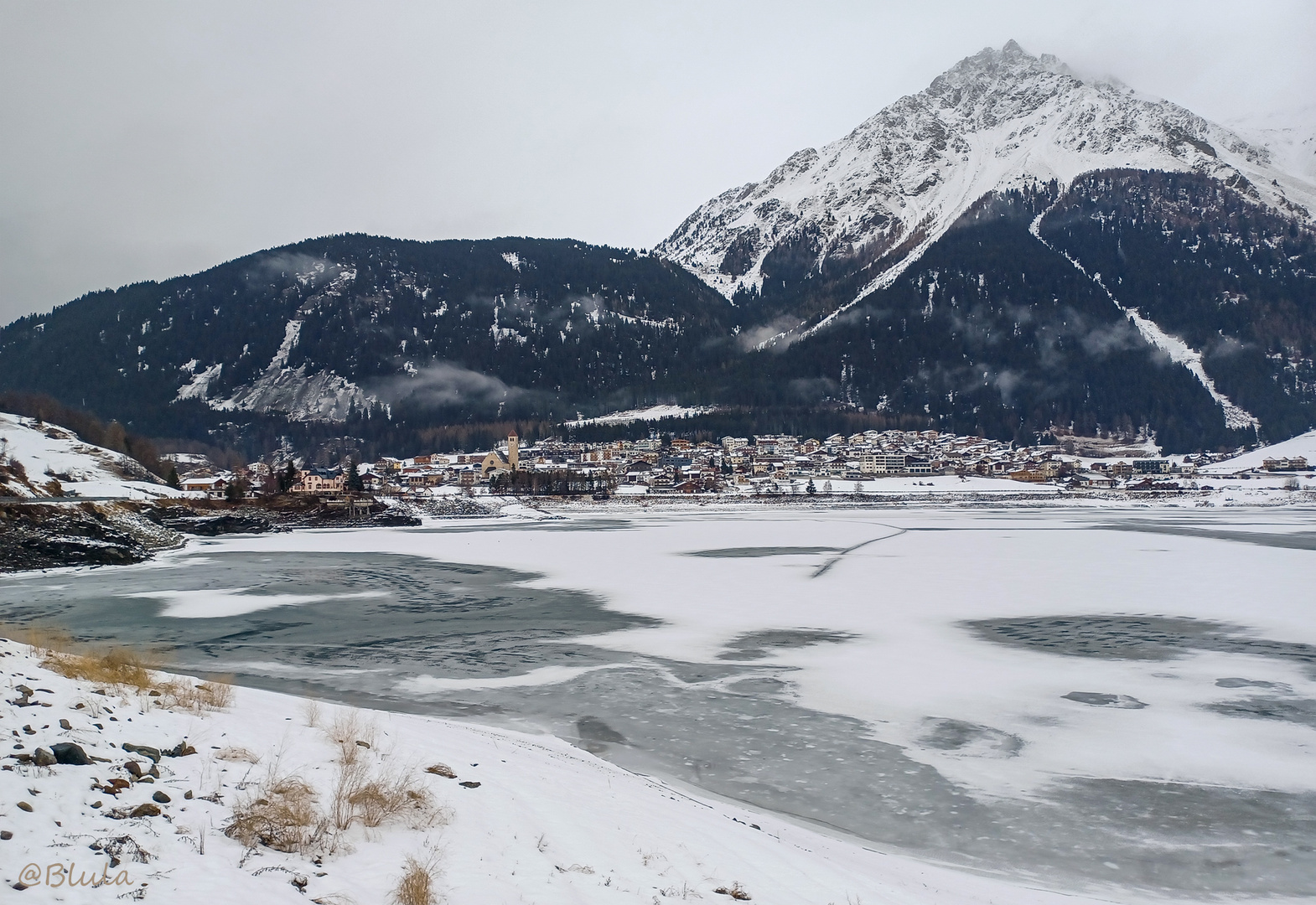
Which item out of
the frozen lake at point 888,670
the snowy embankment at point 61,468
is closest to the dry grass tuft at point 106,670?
the frozen lake at point 888,670

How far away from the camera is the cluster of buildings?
115375 mm

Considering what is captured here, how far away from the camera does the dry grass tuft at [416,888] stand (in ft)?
17.4

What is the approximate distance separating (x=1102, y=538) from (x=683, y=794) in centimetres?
4115

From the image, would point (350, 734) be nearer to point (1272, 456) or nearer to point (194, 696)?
point (194, 696)

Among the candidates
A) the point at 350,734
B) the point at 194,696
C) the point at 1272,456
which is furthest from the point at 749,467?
the point at 350,734

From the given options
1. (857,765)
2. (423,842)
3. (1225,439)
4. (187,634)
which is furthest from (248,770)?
(1225,439)

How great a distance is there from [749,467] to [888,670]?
123844 mm

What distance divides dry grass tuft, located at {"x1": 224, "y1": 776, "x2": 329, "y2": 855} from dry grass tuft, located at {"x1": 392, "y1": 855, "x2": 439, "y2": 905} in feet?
2.85

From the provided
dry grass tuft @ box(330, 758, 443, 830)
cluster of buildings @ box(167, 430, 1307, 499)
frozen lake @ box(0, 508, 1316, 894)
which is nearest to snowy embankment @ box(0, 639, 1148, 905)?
dry grass tuft @ box(330, 758, 443, 830)

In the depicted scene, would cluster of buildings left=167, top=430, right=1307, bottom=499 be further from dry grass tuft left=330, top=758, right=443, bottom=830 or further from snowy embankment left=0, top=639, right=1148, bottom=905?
dry grass tuft left=330, top=758, right=443, bottom=830

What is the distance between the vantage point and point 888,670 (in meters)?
15.5

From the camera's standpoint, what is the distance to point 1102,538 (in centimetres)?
4291

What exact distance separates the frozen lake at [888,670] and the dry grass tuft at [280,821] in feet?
15.4

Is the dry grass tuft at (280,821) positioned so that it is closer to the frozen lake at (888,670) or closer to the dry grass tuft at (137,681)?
the dry grass tuft at (137,681)
